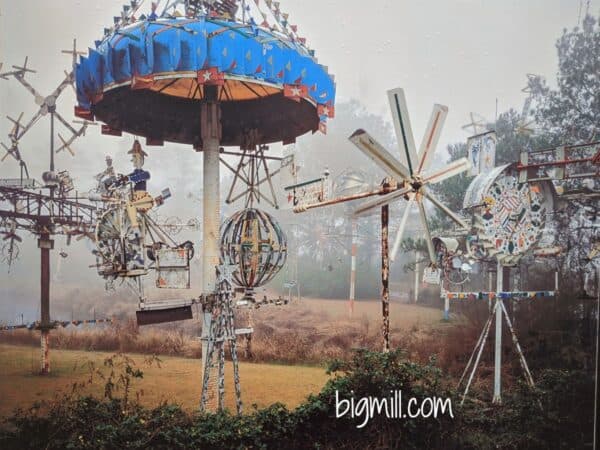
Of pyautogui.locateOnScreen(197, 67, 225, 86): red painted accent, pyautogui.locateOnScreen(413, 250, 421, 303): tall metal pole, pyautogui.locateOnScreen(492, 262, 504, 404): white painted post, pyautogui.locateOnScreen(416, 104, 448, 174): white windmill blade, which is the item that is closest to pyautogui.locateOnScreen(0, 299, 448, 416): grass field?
pyautogui.locateOnScreen(413, 250, 421, 303): tall metal pole

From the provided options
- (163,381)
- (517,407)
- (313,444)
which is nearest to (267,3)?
(163,381)

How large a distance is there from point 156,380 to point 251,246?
1.63 metres

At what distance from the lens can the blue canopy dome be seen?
469cm

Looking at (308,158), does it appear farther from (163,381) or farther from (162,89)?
(163,381)

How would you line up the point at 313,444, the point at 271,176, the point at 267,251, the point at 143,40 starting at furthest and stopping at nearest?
the point at 271,176 → the point at 267,251 → the point at 313,444 → the point at 143,40

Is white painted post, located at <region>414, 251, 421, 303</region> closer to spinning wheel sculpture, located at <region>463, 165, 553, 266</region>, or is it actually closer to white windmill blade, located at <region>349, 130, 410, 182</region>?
spinning wheel sculpture, located at <region>463, 165, 553, 266</region>

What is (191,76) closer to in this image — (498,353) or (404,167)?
(404,167)

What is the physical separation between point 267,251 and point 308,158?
1226 mm

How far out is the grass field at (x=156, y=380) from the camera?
15.6 feet

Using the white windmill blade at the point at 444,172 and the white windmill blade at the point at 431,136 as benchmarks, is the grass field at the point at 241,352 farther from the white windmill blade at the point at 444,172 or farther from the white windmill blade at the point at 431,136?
the white windmill blade at the point at 431,136

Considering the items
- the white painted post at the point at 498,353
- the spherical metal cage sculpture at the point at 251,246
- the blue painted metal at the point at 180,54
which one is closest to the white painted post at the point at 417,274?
the white painted post at the point at 498,353

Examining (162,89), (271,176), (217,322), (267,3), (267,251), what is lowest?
(217,322)

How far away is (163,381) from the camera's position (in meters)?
5.27

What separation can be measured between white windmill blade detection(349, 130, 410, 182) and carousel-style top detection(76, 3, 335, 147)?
3.45 ft
